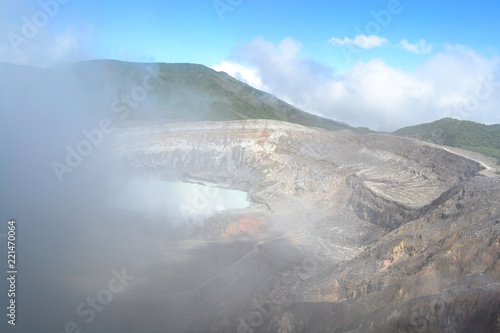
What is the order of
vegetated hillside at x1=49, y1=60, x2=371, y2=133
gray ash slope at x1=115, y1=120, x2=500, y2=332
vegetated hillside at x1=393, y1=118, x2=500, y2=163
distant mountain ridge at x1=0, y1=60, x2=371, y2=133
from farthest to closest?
vegetated hillside at x1=49, y1=60, x2=371, y2=133
distant mountain ridge at x1=0, y1=60, x2=371, y2=133
vegetated hillside at x1=393, y1=118, x2=500, y2=163
gray ash slope at x1=115, y1=120, x2=500, y2=332

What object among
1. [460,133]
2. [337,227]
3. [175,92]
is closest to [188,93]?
[175,92]

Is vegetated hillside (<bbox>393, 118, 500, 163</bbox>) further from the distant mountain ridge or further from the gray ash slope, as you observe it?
the distant mountain ridge

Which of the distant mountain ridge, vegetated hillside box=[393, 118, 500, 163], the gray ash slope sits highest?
the distant mountain ridge

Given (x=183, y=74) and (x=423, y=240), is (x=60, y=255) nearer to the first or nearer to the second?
(x=423, y=240)

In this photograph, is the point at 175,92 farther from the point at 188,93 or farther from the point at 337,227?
the point at 337,227

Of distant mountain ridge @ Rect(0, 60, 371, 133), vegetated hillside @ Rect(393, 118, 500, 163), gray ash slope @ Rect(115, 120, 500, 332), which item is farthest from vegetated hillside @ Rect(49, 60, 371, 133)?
gray ash slope @ Rect(115, 120, 500, 332)

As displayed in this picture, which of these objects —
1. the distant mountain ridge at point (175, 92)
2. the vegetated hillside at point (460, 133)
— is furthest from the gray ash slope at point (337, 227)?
the distant mountain ridge at point (175, 92)
